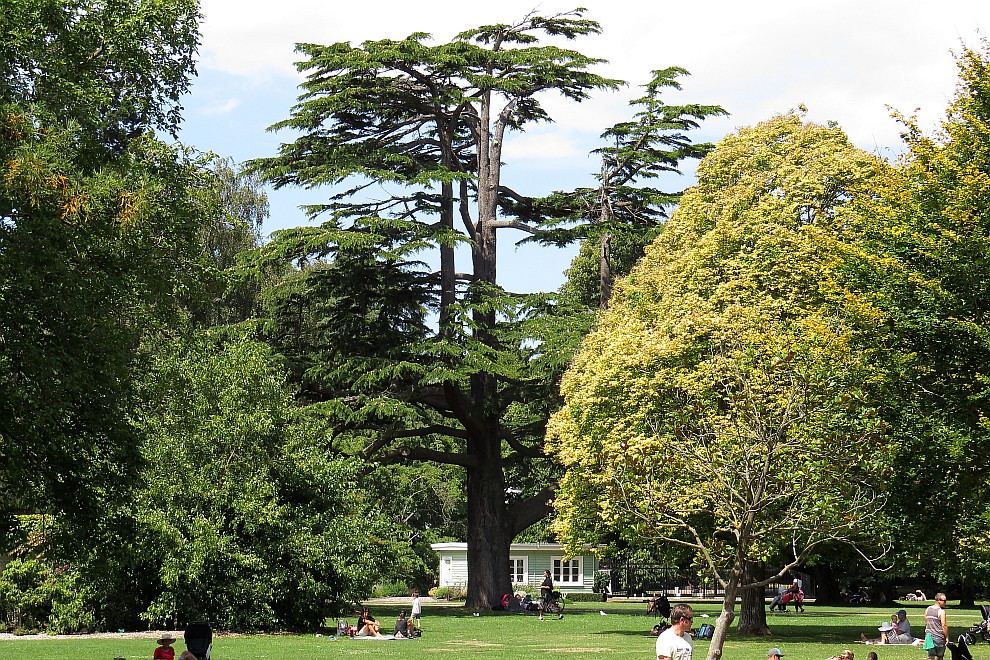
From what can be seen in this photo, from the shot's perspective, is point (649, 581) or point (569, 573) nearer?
point (569, 573)

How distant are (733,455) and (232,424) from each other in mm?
15247

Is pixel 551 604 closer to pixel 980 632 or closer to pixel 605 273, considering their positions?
pixel 605 273

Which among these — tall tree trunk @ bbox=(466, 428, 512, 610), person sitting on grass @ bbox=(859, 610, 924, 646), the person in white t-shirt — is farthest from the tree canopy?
the person in white t-shirt

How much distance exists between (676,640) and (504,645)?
1762 cm

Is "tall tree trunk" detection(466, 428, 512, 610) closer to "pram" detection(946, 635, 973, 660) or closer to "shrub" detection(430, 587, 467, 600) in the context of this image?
"shrub" detection(430, 587, 467, 600)

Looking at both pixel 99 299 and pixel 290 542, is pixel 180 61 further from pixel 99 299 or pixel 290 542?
pixel 290 542

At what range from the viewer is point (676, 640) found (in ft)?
33.2

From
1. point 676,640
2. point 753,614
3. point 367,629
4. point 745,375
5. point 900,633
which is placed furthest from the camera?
point 753,614

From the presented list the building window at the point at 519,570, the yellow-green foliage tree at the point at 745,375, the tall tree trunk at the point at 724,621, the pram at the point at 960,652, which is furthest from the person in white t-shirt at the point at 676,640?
the building window at the point at 519,570

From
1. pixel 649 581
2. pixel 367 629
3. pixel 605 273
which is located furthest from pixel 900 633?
pixel 649 581

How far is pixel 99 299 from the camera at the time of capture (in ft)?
63.0

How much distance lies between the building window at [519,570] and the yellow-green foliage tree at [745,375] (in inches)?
1315

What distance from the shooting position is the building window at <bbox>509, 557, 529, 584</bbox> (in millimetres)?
67938

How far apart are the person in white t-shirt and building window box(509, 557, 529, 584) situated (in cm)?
5862
